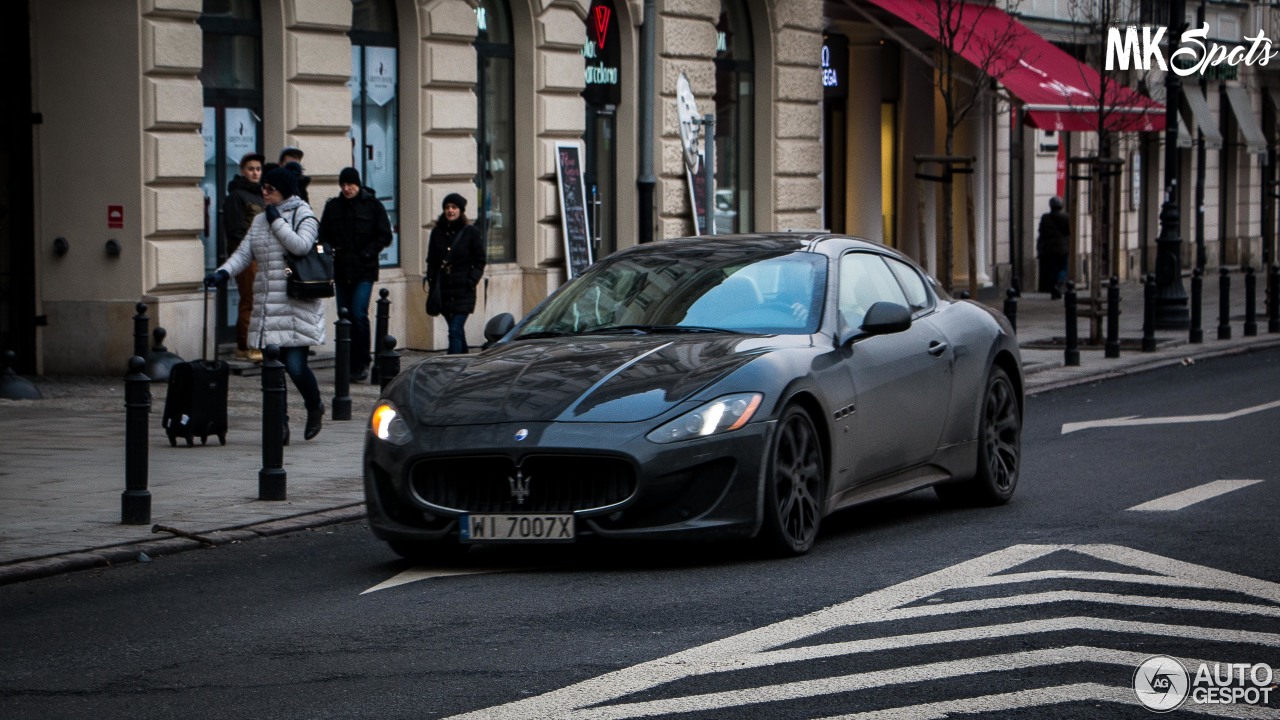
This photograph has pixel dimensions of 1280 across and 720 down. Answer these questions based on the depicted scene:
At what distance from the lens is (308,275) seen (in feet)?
44.9

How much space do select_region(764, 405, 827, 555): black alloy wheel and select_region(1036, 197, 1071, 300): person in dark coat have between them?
2843 centimetres

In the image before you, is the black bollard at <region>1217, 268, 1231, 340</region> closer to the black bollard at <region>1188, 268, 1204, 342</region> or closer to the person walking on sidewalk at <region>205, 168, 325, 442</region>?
the black bollard at <region>1188, 268, 1204, 342</region>

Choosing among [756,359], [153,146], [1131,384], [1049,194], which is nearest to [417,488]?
[756,359]

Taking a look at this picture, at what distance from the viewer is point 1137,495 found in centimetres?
1112

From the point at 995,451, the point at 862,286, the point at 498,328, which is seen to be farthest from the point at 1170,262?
the point at 498,328

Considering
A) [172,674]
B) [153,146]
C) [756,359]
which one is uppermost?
[153,146]

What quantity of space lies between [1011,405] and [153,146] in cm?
995

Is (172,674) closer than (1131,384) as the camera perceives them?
Yes

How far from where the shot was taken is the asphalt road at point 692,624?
614 centimetres

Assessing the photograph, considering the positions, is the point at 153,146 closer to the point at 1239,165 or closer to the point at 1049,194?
the point at 1049,194

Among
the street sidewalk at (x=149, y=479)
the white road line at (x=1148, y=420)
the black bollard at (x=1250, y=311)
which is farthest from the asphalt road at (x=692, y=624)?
the black bollard at (x=1250, y=311)

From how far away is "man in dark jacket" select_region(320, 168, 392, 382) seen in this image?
18641 mm

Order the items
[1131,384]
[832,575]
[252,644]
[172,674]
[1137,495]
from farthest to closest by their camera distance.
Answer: [1131,384]
[1137,495]
[832,575]
[252,644]
[172,674]

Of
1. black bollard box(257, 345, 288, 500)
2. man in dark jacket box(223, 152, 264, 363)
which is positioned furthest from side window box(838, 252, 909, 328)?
man in dark jacket box(223, 152, 264, 363)
